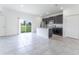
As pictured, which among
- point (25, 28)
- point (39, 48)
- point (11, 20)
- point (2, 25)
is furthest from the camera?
point (25, 28)

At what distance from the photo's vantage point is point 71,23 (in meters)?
9.05

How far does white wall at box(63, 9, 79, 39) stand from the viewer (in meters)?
8.46

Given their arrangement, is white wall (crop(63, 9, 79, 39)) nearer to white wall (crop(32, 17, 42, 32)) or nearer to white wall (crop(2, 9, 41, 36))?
white wall (crop(2, 9, 41, 36))

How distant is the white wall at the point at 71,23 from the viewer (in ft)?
27.8

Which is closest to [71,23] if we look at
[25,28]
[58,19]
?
[58,19]

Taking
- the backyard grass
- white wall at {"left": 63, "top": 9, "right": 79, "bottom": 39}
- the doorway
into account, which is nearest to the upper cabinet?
white wall at {"left": 63, "top": 9, "right": 79, "bottom": 39}

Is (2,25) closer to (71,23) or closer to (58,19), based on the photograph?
(58,19)

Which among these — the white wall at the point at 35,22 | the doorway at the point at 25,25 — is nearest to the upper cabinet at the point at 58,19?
the white wall at the point at 35,22

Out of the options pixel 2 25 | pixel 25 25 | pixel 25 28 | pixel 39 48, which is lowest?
pixel 39 48

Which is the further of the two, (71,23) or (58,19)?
(58,19)

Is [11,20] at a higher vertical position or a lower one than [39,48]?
higher
